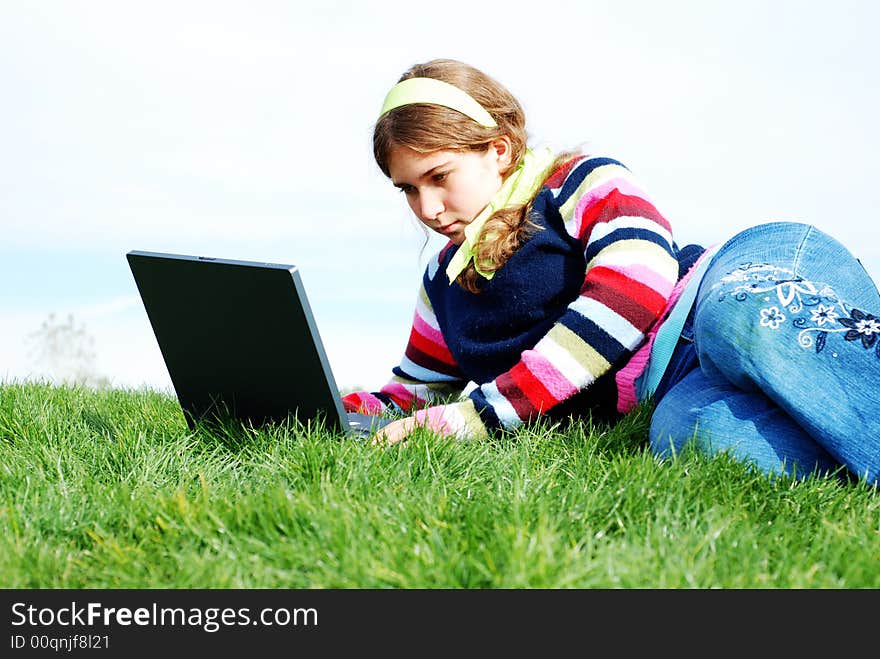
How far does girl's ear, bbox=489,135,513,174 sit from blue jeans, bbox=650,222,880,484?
2.92 feet

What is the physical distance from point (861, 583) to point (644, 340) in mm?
1355

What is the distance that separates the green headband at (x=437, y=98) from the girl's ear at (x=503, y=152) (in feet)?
0.22

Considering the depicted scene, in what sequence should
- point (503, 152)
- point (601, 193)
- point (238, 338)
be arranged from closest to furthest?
point (238, 338) → point (601, 193) → point (503, 152)

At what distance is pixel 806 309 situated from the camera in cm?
246

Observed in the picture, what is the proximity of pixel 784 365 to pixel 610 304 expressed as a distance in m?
0.61

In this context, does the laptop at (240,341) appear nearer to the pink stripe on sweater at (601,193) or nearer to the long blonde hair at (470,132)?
the long blonde hair at (470,132)

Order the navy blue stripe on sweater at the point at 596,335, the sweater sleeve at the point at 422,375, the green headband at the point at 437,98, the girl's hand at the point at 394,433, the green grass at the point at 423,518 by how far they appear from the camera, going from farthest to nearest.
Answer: the sweater sleeve at the point at 422,375 → the green headband at the point at 437,98 → the navy blue stripe on sweater at the point at 596,335 → the girl's hand at the point at 394,433 → the green grass at the point at 423,518

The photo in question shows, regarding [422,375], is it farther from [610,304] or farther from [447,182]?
[610,304]

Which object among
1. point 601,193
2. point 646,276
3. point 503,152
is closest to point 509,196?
point 503,152

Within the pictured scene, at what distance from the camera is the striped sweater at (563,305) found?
2.86 m

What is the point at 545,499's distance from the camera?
2076mm

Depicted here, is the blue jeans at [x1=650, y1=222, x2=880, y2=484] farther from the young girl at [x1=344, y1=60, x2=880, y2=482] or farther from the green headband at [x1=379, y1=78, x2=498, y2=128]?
the green headband at [x1=379, y1=78, x2=498, y2=128]

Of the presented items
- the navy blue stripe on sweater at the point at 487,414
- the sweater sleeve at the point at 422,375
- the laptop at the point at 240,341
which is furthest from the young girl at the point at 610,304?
the laptop at the point at 240,341
